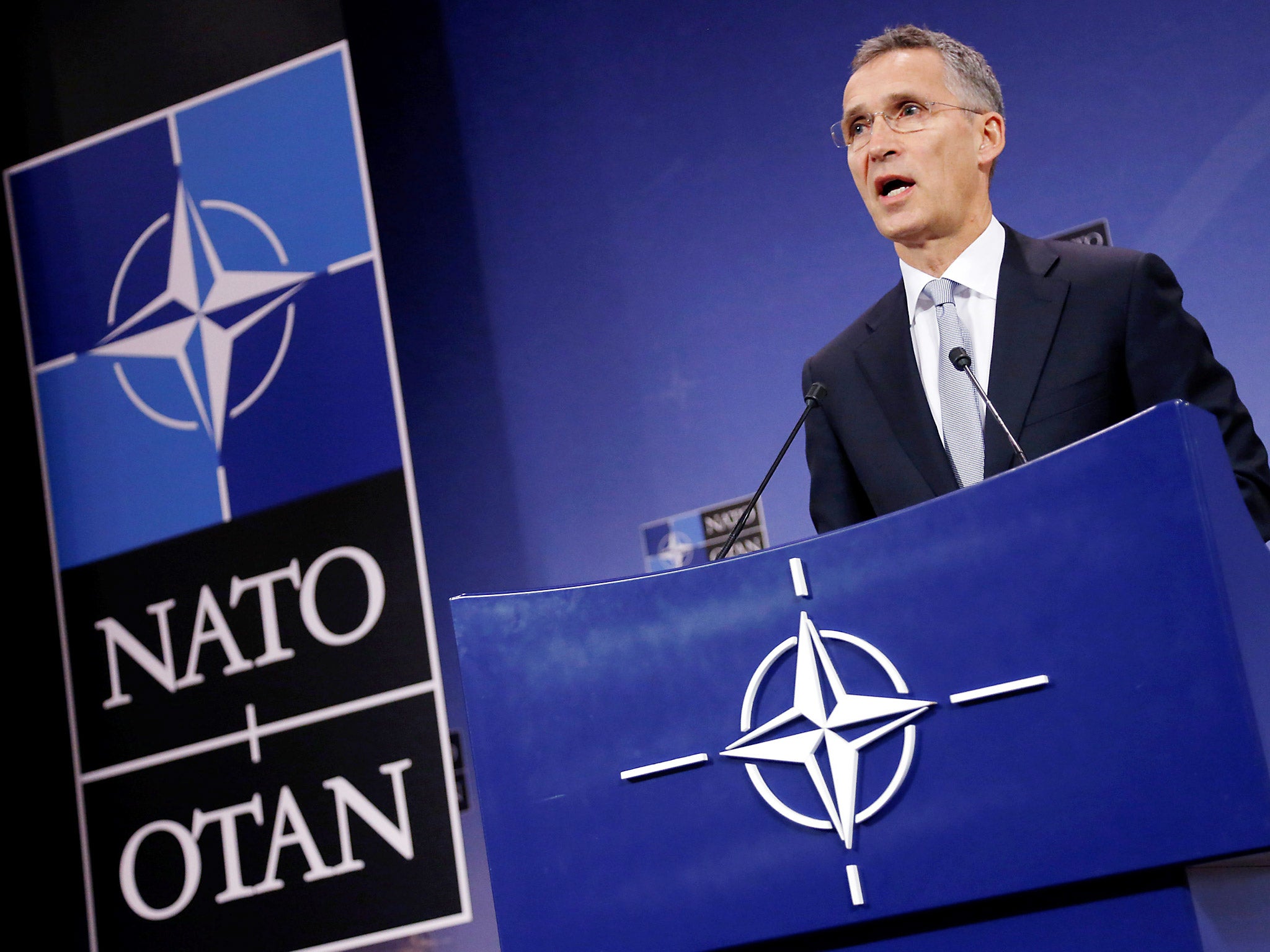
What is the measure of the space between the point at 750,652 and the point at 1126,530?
30 centimetres

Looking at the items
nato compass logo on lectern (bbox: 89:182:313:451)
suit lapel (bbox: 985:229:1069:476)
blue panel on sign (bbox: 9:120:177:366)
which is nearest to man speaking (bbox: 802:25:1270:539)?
suit lapel (bbox: 985:229:1069:476)

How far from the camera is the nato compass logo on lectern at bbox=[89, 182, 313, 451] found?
9.45 feet

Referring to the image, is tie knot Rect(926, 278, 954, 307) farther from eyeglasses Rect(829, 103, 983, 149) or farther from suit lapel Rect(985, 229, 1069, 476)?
eyeglasses Rect(829, 103, 983, 149)

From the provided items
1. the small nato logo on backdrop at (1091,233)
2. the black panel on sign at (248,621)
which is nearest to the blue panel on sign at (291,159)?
the black panel on sign at (248,621)

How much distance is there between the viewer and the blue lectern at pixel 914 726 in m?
0.88

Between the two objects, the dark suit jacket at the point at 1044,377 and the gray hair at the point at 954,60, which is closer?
the dark suit jacket at the point at 1044,377

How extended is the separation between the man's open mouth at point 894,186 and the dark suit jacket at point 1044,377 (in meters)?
0.14

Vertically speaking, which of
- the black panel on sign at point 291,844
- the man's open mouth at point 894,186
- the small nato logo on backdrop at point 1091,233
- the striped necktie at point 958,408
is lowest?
the black panel on sign at point 291,844

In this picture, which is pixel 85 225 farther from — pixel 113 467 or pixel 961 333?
pixel 961 333

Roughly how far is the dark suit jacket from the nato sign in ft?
4.46

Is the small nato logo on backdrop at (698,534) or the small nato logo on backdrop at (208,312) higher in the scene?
the small nato logo on backdrop at (208,312)

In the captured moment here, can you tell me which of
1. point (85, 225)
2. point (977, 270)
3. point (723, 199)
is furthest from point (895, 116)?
point (85, 225)

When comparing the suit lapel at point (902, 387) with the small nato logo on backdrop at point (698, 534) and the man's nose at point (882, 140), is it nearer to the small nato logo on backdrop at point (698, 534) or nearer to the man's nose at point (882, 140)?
the man's nose at point (882, 140)

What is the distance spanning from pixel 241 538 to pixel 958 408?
1.90 meters
